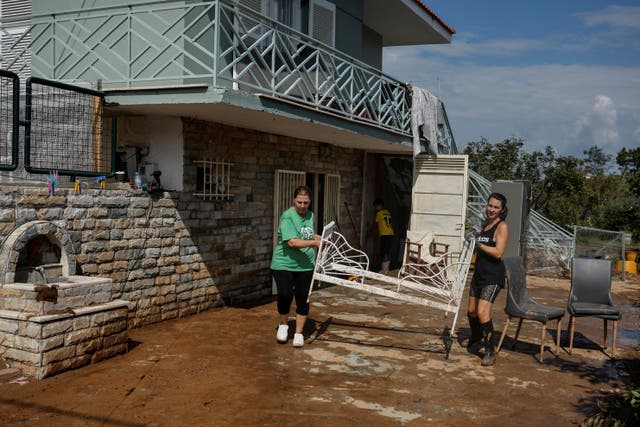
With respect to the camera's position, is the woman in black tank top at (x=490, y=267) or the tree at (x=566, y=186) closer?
the woman in black tank top at (x=490, y=267)

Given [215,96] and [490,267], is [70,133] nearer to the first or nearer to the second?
[215,96]

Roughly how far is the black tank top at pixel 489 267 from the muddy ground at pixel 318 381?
2.95 ft

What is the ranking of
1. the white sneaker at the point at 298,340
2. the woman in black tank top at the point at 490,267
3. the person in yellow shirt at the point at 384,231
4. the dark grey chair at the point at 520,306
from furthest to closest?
the person in yellow shirt at the point at 384,231 < the white sneaker at the point at 298,340 < the dark grey chair at the point at 520,306 < the woman in black tank top at the point at 490,267

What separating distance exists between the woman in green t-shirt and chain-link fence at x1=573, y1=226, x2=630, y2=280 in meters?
9.25

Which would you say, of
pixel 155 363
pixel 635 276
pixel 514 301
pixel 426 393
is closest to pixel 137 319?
pixel 155 363

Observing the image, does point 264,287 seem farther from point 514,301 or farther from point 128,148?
point 514,301

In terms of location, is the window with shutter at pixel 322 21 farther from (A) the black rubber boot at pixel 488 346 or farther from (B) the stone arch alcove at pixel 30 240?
(A) the black rubber boot at pixel 488 346

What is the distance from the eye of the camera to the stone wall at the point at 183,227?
6.04 m

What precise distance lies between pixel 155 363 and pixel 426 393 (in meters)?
2.61

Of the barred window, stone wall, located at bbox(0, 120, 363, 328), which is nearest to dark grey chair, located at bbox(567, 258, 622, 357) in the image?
stone wall, located at bbox(0, 120, 363, 328)

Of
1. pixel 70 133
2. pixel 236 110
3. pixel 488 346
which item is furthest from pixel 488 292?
pixel 70 133

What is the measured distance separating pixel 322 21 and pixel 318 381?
7.38m

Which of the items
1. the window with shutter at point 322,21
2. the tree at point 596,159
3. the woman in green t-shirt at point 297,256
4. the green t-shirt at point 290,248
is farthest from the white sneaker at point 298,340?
the tree at point 596,159

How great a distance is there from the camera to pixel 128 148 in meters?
7.70
